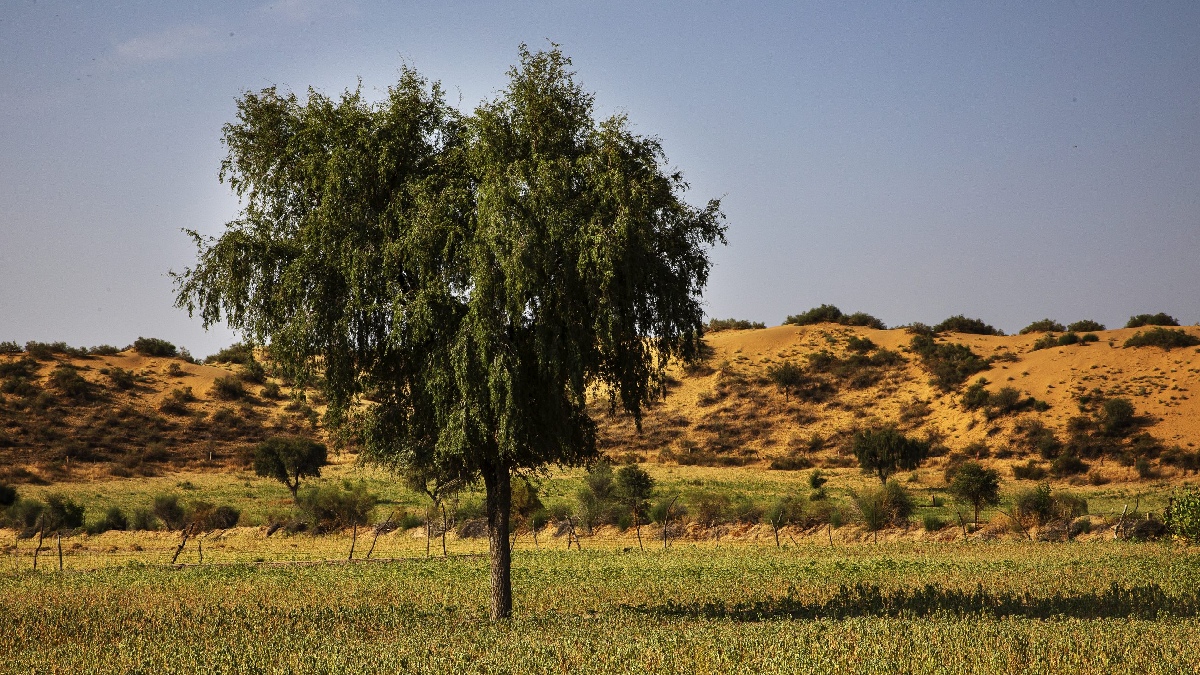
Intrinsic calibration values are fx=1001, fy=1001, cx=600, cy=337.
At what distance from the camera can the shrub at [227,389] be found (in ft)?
311

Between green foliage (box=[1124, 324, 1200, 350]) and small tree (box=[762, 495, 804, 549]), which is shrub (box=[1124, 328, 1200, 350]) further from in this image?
small tree (box=[762, 495, 804, 549])

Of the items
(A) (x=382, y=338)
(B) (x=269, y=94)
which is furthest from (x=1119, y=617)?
(B) (x=269, y=94)

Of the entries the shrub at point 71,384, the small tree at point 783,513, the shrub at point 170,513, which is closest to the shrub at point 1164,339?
the small tree at point 783,513

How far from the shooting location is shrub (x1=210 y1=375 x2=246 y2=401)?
94.7 m

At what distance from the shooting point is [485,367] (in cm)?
1808

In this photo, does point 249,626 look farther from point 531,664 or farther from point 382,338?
point 531,664

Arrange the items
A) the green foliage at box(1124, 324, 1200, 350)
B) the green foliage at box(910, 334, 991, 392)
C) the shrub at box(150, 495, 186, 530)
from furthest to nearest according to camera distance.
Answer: the green foliage at box(910, 334, 991, 392) → the green foliage at box(1124, 324, 1200, 350) → the shrub at box(150, 495, 186, 530)

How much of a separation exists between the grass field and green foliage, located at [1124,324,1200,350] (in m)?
65.1

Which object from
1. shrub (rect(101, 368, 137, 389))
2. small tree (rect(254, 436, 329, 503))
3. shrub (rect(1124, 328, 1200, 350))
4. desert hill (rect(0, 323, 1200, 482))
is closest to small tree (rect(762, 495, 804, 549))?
desert hill (rect(0, 323, 1200, 482))

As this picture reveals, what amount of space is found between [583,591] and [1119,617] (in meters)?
11.9

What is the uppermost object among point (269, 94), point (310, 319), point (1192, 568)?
point (269, 94)

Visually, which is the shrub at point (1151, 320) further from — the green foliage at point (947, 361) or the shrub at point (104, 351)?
the shrub at point (104, 351)

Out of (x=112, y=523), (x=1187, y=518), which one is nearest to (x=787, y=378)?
(x=1187, y=518)

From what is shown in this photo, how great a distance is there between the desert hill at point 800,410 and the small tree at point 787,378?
267 mm
